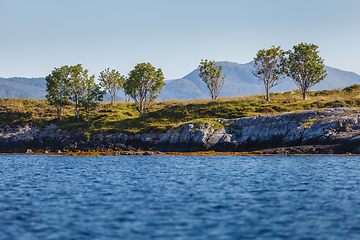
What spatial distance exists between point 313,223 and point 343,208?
3116 millimetres

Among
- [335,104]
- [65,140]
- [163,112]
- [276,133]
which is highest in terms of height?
[335,104]

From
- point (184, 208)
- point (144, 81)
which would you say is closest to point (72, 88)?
point (144, 81)

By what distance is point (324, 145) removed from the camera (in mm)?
43156

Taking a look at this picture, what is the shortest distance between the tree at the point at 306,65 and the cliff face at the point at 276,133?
27645 millimetres

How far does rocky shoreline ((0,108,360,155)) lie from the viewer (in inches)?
1721

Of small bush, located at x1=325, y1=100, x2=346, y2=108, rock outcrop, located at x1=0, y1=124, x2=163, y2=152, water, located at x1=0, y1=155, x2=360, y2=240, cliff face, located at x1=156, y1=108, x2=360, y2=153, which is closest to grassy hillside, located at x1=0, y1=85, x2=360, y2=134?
small bush, located at x1=325, y1=100, x2=346, y2=108

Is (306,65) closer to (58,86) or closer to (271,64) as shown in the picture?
(271,64)

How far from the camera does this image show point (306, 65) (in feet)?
241

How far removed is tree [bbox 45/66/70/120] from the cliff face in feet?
106

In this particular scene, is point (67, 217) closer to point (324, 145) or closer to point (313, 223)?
point (313, 223)

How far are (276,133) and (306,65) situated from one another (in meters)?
31.7

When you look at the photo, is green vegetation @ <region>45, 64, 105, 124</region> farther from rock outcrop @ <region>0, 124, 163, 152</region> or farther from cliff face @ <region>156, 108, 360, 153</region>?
cliff face @ <region>156, 108, 360, 153</region>

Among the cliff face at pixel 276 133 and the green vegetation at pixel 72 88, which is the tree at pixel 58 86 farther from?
the cliff face at pixel 276 133

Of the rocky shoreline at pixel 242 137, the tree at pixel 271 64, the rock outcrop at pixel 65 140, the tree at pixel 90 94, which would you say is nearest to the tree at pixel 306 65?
the tree at pixel 271 64
